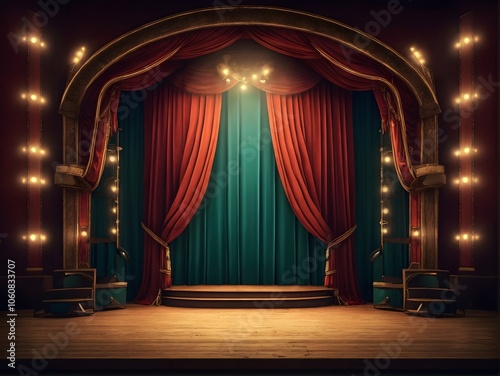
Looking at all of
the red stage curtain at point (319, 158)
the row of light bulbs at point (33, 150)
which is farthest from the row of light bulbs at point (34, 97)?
the red stage curtain at point (319, 158)

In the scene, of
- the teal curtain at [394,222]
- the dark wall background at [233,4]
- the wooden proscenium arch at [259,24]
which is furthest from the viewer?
the teal curtain at [394,222]

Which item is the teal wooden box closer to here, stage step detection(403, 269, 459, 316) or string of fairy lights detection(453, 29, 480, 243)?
stage step detection(403, 269, 459, 316)

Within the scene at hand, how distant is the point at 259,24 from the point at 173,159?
2.29 metres

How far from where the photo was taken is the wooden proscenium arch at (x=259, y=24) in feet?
23.6

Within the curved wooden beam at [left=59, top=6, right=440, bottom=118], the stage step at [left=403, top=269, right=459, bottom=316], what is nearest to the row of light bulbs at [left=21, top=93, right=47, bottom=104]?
the curved wooden beam at [left=59, top=6, right=440, bottom=118]

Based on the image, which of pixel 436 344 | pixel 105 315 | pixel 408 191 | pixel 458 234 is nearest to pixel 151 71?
pixel 105 315

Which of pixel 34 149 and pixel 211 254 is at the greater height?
pixel 34 149

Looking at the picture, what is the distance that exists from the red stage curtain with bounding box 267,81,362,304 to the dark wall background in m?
1.30

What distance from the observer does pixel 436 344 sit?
187 inches

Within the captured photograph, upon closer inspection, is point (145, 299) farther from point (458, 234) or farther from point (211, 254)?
point (458, 234)

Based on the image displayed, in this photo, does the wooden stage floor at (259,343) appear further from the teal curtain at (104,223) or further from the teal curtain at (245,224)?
the teal curtain at (245,224)

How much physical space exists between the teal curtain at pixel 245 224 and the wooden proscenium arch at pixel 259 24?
1408mm
